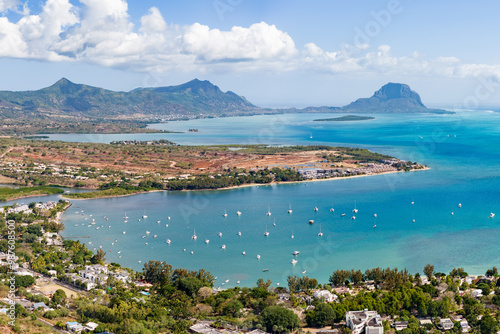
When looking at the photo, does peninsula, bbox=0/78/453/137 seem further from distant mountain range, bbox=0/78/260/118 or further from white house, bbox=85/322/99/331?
white house, bbox=85/322/99/331

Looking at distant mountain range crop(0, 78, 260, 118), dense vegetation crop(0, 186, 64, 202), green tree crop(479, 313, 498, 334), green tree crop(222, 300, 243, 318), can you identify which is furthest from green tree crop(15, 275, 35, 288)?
distant mountain range crop(0, 78, 260, 118)

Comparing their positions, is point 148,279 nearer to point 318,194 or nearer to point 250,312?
point 250,312

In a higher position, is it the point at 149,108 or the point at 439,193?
the point at 149,108

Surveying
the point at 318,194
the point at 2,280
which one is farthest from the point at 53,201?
the point at 318,194

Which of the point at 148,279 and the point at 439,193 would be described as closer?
the point at 148,279

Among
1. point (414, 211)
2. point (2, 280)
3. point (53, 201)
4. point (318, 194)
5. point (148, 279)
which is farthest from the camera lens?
point (318, 194)

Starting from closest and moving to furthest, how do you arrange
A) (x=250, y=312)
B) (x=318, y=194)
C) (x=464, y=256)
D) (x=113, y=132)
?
(x=250, y=312) < (x=464, y=256) < (x=318, y=194) < (x=113, y=132)

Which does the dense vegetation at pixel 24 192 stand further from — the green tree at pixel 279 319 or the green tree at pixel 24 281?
the green tree at pixel 279 319

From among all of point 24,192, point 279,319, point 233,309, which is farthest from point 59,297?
point 24,192
